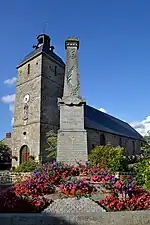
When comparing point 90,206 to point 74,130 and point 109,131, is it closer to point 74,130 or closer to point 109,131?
point 74,130

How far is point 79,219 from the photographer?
395cm

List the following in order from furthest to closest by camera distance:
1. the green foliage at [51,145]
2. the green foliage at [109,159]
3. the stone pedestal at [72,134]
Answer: the green foliage at [51,145] < the green foliage at [109,159] < the stone pedestal at [72,134]

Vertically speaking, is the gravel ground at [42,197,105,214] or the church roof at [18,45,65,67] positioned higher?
the church roof at [18,45,65,67]

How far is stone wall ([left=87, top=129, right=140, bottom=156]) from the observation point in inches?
1055

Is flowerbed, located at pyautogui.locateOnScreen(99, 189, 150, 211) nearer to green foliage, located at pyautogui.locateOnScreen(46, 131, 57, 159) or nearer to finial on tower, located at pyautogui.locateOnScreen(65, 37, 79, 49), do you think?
finial on tower, located at pyautogui.locateOnScreen(65, 37, 79, 49)

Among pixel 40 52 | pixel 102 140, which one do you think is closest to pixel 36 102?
pixel 40 52

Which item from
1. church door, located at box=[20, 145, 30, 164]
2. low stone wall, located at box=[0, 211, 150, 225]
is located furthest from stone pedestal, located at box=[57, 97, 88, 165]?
church door, located at box=[20, 145, 30, 164]

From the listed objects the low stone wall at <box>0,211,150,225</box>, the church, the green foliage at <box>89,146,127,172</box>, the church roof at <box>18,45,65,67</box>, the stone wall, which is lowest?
the low stone wall at <box>0,211,150,225</box>

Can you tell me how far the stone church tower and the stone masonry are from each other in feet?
48.5

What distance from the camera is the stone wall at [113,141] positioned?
26.8m

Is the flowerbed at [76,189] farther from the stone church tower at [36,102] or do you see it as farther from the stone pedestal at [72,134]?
the stone church tower at [36,102]

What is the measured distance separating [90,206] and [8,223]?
68.9 inches

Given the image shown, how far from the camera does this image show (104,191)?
18.3 feet

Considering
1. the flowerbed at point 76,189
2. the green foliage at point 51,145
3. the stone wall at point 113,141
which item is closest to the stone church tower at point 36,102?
the green foliage at point 51,145
